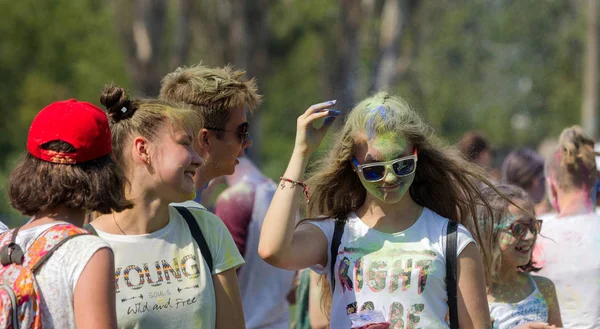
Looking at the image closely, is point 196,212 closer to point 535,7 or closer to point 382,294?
point 382,294

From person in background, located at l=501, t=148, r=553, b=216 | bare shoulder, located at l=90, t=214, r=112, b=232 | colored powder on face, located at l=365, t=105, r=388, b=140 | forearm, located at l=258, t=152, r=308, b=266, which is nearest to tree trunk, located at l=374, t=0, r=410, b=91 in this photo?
person in background, located at l=501, t=148, r=553, b=216

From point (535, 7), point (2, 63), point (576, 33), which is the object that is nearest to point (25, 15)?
point (2, 63)

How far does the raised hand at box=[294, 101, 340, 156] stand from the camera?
11.2ft

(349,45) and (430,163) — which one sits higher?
(349,45)

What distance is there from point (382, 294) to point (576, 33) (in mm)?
36232

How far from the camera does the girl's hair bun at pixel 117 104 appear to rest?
3.33m

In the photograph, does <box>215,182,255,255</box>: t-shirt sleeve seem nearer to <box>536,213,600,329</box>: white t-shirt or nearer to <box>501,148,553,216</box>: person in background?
<box>536,213,600,329</box>: white t-shirt

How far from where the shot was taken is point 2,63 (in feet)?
110

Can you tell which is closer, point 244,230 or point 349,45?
point 244,230

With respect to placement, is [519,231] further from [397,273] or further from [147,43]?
[147,43]

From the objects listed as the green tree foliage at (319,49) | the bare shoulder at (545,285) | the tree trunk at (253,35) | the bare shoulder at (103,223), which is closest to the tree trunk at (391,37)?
the green tree foliage at (319,49)

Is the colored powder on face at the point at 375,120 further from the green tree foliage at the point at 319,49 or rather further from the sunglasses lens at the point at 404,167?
the green tree foliage at the point at 319,49

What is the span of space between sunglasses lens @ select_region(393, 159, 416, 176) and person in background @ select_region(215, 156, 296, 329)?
1464 mm

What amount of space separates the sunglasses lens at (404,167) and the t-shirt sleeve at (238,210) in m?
1.49
